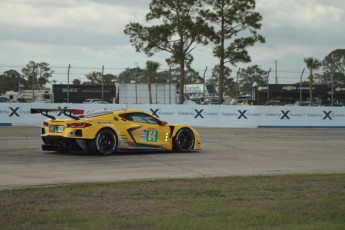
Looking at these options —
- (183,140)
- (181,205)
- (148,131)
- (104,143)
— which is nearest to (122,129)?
(104,143)

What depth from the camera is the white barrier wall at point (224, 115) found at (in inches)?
1201

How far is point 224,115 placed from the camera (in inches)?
1313

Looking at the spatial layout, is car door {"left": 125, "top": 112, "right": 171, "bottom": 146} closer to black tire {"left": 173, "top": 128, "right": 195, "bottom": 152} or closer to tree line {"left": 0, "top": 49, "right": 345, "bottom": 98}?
black tire {"left": 173, "top": 128, "right": 195, "bottom": 152}

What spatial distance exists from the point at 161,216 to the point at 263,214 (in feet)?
3.95

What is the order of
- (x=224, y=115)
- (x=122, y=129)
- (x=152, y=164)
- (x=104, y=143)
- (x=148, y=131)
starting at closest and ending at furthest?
(x=152, y=164), (x=104, y=143), (x=122, y=129), (x=148, y=131), (x=224, y=115)

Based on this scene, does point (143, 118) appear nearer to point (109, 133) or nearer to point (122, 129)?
point (122, 129)

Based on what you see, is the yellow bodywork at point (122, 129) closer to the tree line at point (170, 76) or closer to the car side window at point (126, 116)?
the car side window at point (126, 116)

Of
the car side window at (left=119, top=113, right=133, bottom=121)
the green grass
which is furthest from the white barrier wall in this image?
the green grass

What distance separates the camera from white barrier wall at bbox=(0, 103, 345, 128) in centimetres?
3052

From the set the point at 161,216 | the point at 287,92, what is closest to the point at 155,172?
the point at 161,216

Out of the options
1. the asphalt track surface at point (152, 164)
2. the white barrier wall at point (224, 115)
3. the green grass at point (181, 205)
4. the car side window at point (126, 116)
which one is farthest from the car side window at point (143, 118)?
the white barrier wall at point (224, 115)

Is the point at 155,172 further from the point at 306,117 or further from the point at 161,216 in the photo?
the point at 306,117

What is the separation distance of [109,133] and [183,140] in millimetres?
2438

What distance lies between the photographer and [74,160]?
45.8 ft
